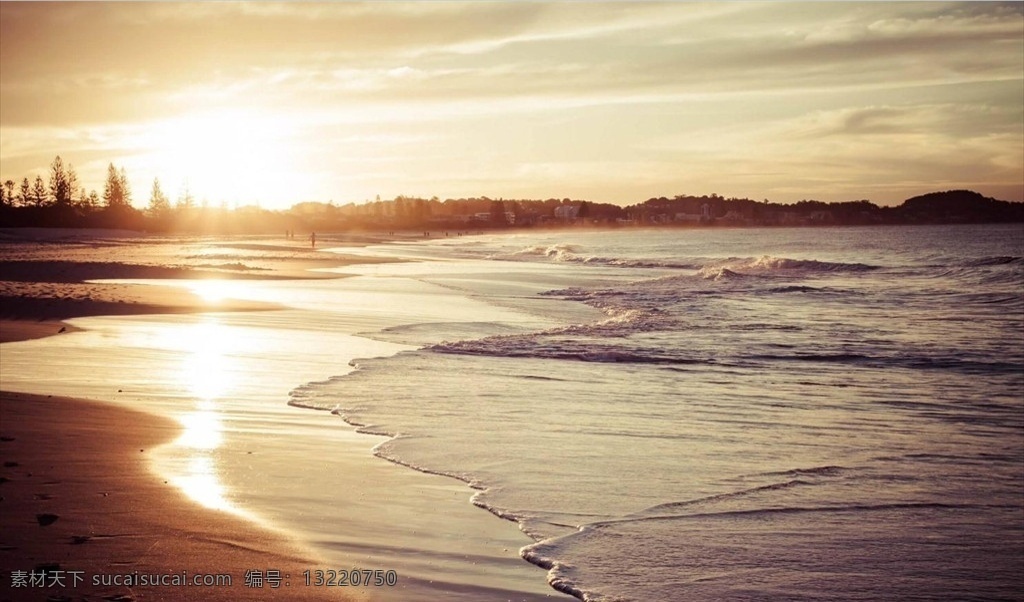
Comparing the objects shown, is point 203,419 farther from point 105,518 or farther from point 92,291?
point 92,291

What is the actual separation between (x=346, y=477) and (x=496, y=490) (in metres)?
1.24

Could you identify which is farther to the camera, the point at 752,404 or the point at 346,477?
the point at 752,404

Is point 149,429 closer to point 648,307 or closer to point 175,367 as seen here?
point 175,367

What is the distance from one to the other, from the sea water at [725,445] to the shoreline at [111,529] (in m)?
1.75

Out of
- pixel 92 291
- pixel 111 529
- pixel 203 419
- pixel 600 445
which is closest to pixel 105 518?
pixel 111 529

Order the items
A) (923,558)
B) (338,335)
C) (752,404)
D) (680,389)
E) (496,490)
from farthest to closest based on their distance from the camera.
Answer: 1. (338,335)
2. (680,389)
3. (752,404)
4. (496,490)
5. (923,558)

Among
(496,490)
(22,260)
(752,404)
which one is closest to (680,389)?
(752,404)

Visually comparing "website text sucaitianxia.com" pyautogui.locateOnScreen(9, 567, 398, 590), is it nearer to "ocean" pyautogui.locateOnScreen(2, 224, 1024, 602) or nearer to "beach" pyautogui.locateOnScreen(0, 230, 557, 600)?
"beach" pyautogui.locateOnScreen(0, 230, 557, 600)

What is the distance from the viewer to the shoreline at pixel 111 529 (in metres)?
4.72

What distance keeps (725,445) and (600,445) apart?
1223 mm

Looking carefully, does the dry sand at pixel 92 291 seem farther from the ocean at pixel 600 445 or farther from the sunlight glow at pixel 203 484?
the sunlight glow at pixel 203 484

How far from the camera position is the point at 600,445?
8297 mm

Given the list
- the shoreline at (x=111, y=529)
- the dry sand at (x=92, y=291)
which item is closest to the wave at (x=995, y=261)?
the dry sand at (x=92, y=291)

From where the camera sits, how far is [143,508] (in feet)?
19.3
